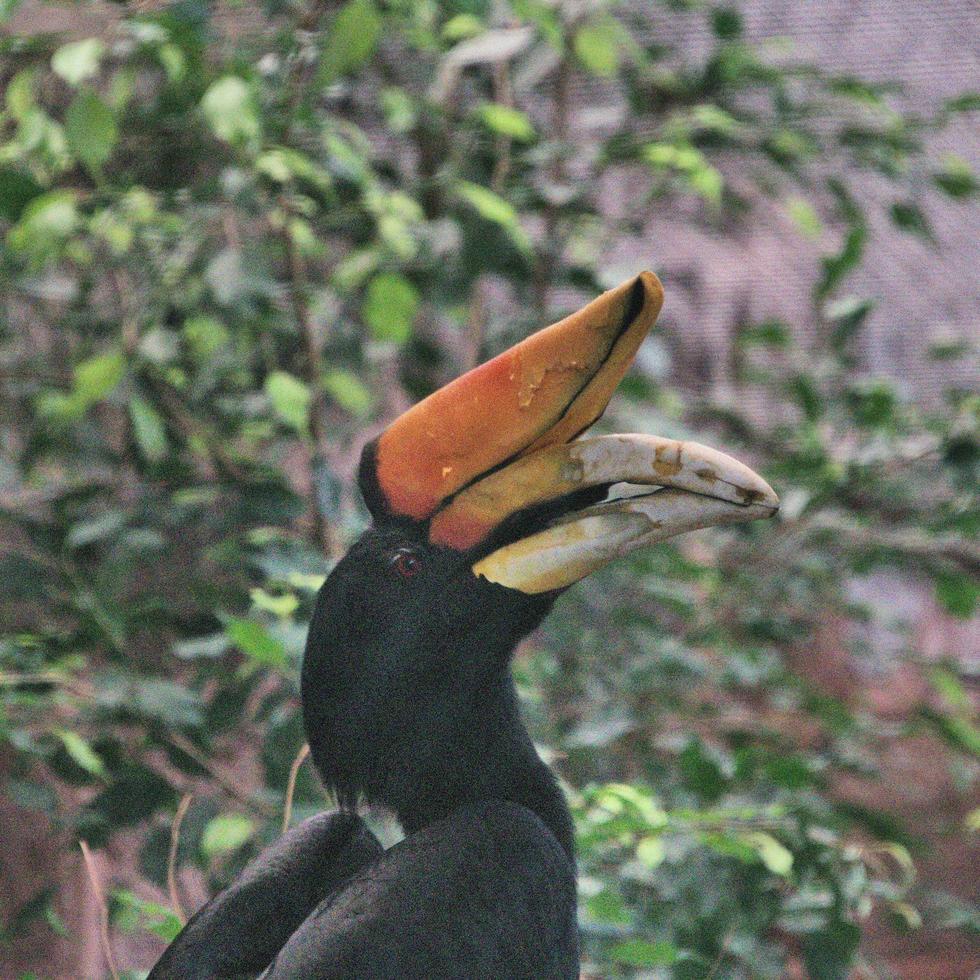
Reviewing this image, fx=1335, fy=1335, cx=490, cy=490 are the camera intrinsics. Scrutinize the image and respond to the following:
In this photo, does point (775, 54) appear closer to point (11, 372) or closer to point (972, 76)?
point (972, 76)

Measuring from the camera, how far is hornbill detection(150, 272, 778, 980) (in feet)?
2.78

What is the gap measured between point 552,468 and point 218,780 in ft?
2.46

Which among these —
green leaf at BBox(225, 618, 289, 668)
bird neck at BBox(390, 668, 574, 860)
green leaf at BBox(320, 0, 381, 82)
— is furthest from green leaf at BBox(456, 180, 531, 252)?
bird neck at BBox(390, 668, 574, 860)

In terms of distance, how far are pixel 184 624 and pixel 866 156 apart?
1191mm

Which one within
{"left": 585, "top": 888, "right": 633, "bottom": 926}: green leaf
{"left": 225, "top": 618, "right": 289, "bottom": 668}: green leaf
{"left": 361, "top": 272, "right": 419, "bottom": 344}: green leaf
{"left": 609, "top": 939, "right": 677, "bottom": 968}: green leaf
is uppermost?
{"left": 361, "top": 272, "right": 419, "bottom": 344}: green leaf

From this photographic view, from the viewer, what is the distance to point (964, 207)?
256 centimetres

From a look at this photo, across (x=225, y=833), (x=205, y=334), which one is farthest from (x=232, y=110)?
(x=225, y=833)

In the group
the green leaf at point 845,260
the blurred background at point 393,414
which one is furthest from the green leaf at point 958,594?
the green leaf at point 845,260

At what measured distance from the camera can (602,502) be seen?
Result: 2.98ft

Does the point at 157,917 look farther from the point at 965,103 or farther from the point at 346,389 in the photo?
the point at 965,103

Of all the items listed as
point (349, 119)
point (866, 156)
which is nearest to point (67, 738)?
point (349, 119)

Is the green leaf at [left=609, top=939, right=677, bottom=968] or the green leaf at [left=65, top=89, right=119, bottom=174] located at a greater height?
the green leaf at [left=65, top=89, right=119, bottom=174]

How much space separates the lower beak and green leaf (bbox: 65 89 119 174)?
0.59 m

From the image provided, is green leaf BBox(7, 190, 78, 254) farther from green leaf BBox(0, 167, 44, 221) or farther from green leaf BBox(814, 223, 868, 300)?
green leaf BBox(814, 223, 868, 300)
